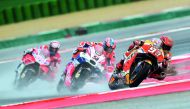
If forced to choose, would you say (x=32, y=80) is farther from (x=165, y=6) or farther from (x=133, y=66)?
(x=165, y=6)

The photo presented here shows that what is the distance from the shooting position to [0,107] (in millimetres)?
11664

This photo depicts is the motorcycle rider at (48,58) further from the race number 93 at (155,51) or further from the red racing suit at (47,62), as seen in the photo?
the race number 93 at (155,51)

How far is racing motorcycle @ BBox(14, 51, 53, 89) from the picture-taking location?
1310cm

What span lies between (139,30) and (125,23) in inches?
34.7

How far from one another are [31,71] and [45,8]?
655cm

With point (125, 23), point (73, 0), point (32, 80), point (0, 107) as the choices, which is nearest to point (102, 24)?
point (125, 23)

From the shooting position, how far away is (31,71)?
13.1 meters

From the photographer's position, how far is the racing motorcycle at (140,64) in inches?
452

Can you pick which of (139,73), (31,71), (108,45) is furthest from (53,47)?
(139,73)

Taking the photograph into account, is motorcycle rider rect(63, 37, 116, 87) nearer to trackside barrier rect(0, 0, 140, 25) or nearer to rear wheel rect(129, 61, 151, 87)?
rear wheel rect(129, 61, 151, 87)

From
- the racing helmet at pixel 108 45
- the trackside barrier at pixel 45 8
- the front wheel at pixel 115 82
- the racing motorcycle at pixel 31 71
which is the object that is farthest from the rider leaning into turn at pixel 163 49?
the trackside barrier at pixel 45 8

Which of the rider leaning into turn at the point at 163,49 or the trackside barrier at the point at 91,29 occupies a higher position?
the trackside barrier at the point at 91,29

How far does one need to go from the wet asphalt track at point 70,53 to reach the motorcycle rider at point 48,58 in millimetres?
180

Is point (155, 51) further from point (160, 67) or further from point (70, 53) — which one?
point (70, 53)
